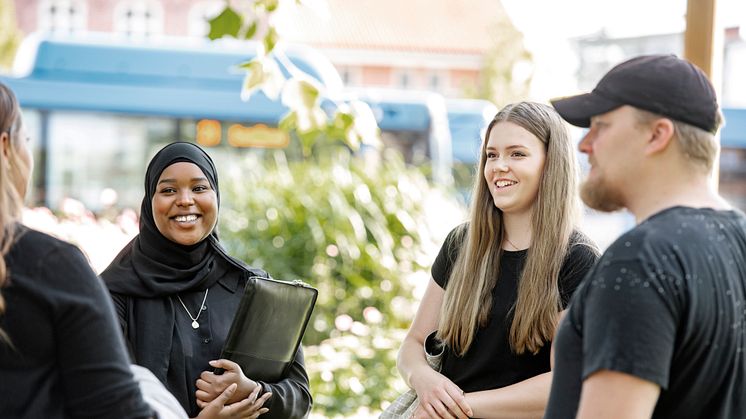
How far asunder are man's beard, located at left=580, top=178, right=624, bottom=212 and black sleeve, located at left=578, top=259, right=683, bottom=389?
20cm

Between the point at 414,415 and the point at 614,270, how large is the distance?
53.7 inches

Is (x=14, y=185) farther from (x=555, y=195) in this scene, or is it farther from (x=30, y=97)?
(x=30, y=97)

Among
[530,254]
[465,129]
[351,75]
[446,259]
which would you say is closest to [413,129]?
[465,129]

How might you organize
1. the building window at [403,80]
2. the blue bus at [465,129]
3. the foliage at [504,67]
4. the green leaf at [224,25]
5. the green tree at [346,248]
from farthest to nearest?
the building window at [403,80]
the foliage at [504,67]
the blue bus at [465,129]
the green tree at [346,248]
the green leaf at [224,25]

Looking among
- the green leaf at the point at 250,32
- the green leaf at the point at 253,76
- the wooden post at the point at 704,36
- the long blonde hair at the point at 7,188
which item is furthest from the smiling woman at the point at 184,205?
the wooden post at the point at 704,36

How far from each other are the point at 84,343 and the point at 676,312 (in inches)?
45.8

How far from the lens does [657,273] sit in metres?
1.85

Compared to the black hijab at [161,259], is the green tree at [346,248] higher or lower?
lower

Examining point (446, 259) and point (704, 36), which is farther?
point (704, 36)

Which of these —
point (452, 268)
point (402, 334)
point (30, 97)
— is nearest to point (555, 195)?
point (452, 268)

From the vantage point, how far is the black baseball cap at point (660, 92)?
1.99 meters

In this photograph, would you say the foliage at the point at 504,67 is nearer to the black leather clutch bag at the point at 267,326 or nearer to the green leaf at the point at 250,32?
the green leaf at the point at 250,32

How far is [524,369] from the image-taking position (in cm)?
301

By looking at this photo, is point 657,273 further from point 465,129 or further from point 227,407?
point 465,129
